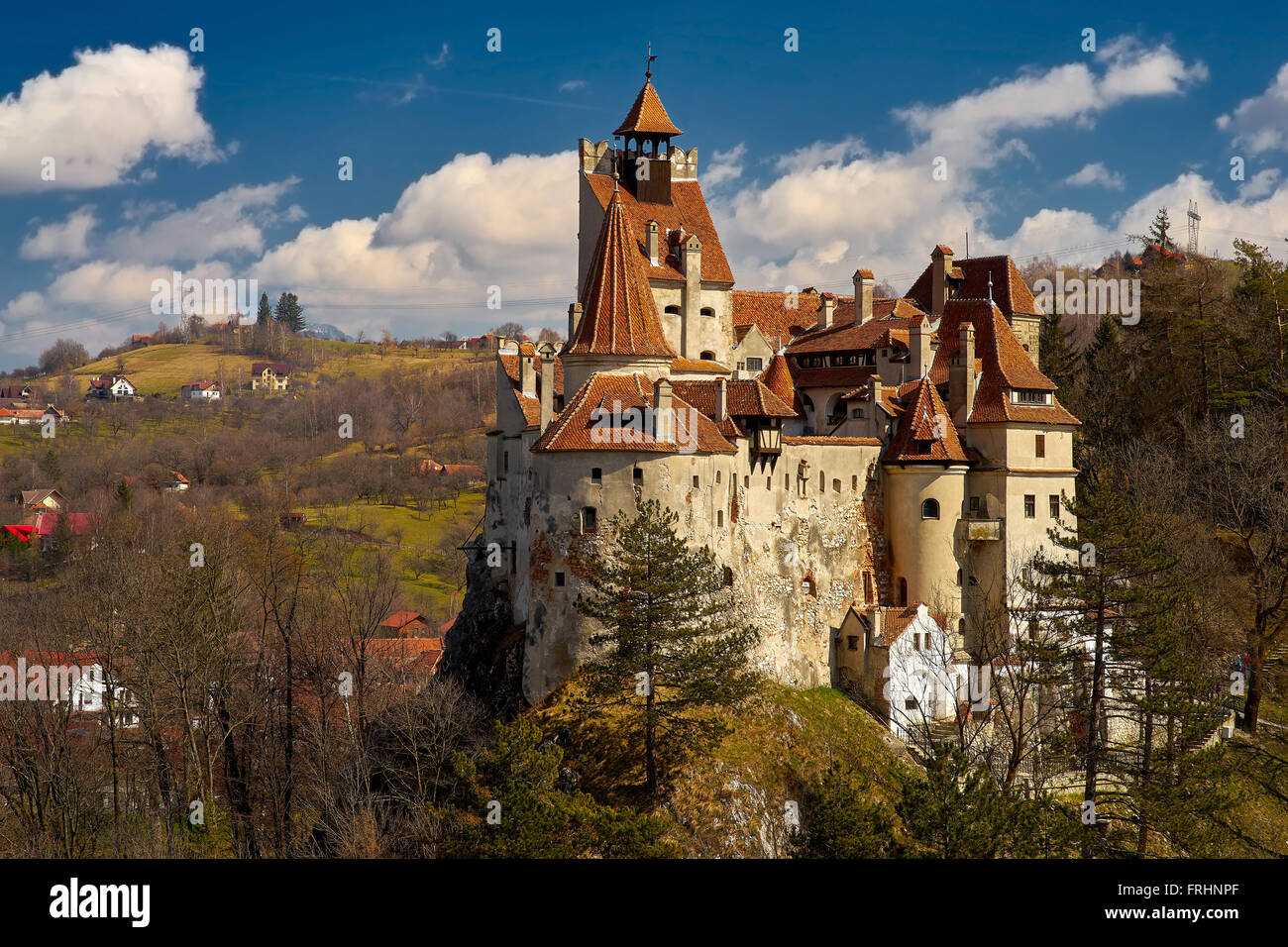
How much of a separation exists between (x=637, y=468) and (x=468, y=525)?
94.9 metres

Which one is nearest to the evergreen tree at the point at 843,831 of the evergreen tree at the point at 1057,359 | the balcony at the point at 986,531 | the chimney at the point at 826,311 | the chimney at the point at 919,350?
the balcony at the point at 986,531

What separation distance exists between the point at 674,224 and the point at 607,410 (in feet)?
60.5

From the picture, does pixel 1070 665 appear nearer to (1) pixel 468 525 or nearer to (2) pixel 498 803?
(2) pixel 498 803

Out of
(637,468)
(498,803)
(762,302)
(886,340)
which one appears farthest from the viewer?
(762,302)

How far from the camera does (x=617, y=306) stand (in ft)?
175

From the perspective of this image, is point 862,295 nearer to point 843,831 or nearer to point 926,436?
point 926,436

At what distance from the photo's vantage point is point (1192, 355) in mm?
74312

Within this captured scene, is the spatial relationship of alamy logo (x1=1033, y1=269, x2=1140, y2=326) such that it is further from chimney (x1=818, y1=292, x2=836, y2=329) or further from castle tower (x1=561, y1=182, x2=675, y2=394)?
castle tower (x1=561, y1=182, x2=675, y2=394)

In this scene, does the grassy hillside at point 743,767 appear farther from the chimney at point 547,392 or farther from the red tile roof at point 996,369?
the red tile roof at point 996,369

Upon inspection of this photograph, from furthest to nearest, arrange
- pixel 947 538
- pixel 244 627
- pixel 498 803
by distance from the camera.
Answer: pixel 244 627, pixel 947 538, pixel 498 803

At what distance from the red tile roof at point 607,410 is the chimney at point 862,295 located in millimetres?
18456

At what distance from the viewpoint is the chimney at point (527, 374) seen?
59.0 m
